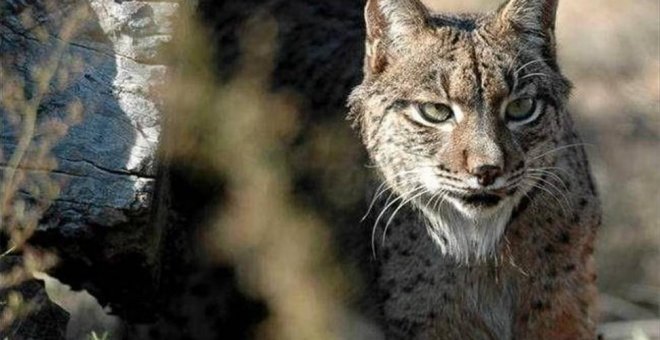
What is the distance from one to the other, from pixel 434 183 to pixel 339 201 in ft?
3.92

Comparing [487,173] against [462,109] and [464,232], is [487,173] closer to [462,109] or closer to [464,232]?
[462,109]

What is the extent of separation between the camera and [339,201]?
21.2ft

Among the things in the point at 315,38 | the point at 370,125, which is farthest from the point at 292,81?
the point at 370,125

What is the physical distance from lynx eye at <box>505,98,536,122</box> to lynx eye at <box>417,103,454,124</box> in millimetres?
201

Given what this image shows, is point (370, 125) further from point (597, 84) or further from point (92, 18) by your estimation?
point (597, 84)

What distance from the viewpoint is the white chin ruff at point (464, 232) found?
5.61 m

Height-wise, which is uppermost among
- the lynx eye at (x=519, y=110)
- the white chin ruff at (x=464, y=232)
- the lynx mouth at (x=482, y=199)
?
the lynx eye at (x=519, y=110)

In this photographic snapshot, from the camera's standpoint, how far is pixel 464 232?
566cm

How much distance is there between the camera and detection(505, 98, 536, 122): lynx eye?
5332mm

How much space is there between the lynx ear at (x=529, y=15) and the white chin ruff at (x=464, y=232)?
64 cm

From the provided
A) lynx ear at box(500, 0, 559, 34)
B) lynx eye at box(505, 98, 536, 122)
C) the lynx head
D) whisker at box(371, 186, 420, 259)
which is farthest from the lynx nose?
lynx ear at box(500, 0, 559, 34)

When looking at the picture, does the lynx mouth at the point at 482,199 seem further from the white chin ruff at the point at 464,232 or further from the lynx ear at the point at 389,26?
the lynx ear at the point at 389,26

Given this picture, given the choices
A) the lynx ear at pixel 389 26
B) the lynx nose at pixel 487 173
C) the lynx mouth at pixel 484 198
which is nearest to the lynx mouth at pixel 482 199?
the lynx mouth at pixel 484 198

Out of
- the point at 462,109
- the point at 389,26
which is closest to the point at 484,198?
the point at 462,109
